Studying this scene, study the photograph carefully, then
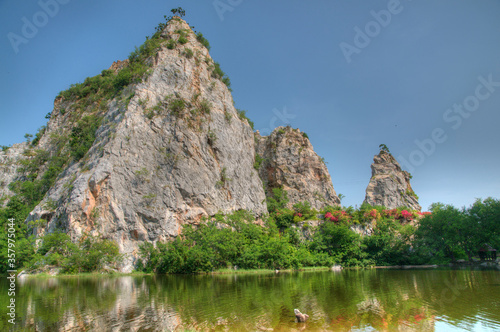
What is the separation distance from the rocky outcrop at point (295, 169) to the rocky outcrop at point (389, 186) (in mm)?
11616

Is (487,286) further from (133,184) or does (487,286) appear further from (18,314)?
(133,184)

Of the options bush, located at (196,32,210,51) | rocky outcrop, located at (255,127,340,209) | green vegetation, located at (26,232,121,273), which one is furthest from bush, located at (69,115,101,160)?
rocky outcrop, located at (255,127,340,209)

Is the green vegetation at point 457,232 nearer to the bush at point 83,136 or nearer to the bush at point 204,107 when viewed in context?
the bush at point 204,107

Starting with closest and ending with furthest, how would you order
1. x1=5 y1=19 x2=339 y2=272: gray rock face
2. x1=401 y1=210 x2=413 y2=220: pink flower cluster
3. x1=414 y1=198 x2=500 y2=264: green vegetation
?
x1=5 y1=19 x2=339 y2=272: gray rock face < x1=414 y1=198 x2=500 y2=264: green vegetation < x1=401 y1=210 x2=413 y2=220: pink flower cluster

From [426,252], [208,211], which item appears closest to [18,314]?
[208,211]

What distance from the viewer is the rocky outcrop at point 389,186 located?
59.7m

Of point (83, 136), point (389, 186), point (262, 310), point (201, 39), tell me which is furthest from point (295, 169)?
point (262, 310)

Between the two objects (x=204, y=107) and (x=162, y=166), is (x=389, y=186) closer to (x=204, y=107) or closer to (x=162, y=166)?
(x=204, y=107)

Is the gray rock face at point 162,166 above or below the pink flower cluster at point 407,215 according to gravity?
above

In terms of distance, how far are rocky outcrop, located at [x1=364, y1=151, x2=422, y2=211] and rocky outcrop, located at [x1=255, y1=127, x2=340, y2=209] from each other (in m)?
11.6

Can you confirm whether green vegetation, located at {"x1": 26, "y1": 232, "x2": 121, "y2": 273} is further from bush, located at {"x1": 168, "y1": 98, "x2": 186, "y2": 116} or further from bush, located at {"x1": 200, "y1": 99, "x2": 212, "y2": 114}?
bush, located at {"x1": 200, "y1": 99, "x2": 212, "y2": 114}

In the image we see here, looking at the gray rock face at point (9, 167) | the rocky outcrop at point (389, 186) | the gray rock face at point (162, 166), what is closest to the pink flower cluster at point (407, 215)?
the rocky outcrop at point (389, 186)

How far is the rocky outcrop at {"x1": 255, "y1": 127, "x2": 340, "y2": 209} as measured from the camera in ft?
173

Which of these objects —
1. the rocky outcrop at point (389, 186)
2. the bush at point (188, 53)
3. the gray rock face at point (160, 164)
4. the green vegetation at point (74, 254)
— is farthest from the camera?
the rocky outcrop at point (389, 186)
